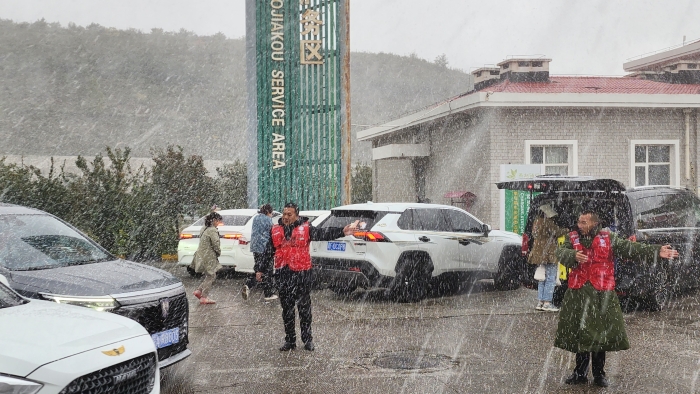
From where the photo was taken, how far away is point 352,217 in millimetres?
12023

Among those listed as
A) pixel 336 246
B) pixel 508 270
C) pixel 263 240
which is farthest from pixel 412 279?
pixel 263 240

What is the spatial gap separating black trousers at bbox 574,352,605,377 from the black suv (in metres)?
3.48

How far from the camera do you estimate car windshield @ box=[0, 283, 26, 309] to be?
5109 millimetres

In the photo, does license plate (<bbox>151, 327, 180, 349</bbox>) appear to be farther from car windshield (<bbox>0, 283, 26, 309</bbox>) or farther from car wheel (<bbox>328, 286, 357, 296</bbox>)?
car wheel (<bbox>328, 286, 357, 296</bbox>)

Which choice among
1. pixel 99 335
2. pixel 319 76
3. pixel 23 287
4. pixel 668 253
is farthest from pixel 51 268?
pixel 319 76

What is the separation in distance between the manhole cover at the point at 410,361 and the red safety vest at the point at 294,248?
1355 mm

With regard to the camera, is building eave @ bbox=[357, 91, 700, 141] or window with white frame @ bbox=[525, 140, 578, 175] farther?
window with white frame @ bbox=[525, 140, 578, 175]

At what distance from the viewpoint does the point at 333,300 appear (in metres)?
12.2

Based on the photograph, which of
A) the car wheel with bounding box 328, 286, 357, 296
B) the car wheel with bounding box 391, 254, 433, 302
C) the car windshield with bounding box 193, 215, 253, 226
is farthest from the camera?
the car windshield with bounding box 193, 215, 253, 226

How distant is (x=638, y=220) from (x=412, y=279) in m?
3.50

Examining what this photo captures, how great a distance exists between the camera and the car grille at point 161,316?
20.5 feet

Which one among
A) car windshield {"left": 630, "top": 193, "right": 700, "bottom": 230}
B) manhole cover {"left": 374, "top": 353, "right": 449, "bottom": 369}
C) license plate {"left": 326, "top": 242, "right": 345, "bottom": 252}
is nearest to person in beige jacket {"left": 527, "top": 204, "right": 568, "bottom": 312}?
car windshield {"left": 630, "top": 193, "right": 700, "bottom": 230}

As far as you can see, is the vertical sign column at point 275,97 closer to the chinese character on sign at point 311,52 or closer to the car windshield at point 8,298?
the chinese character on sign at point 311,52

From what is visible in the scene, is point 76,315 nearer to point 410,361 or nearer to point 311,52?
point 410,361
